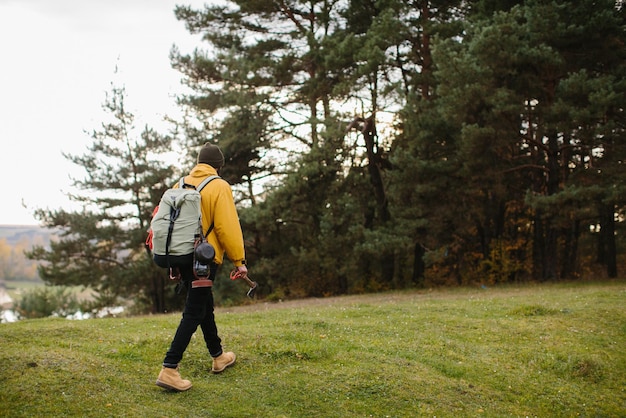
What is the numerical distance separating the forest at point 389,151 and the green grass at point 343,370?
945 centimetres

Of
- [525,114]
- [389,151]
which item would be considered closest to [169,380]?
[525,114]

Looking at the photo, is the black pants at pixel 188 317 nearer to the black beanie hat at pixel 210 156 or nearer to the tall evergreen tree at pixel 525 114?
the black beanie hat at pixel 210 156

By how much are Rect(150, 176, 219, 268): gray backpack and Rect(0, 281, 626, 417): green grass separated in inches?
54.5

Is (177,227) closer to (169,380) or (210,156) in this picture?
(210,156)

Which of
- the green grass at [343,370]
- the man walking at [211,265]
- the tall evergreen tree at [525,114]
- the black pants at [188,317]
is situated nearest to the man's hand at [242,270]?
the man walking at [211,265]

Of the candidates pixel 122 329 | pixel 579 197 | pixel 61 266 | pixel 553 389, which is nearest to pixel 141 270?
pixel 61 266

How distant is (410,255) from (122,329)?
783 inches

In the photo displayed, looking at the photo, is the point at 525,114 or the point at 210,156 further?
the point at 525,114

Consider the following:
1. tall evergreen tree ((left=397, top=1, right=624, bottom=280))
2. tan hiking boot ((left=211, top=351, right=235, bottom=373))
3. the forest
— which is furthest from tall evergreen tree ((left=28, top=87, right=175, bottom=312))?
tan hiking boot ((left=211, top=351, right=235, bottom=373))

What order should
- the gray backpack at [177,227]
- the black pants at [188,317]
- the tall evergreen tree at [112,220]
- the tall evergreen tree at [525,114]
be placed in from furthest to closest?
the tall evergreen tree at [112,220] → the tall evergreen tree at [525,114] → the black pants at [188,317] → the gray backpack at [177,227]

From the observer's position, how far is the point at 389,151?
24.3 metres

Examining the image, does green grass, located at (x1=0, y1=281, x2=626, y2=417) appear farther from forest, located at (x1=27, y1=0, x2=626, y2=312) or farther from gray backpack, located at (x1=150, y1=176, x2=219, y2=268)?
forest, located at (x1=27, y1=0, x2=626, y2=312)

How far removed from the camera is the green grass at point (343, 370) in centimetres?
539

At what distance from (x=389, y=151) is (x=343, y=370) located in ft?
60.8
